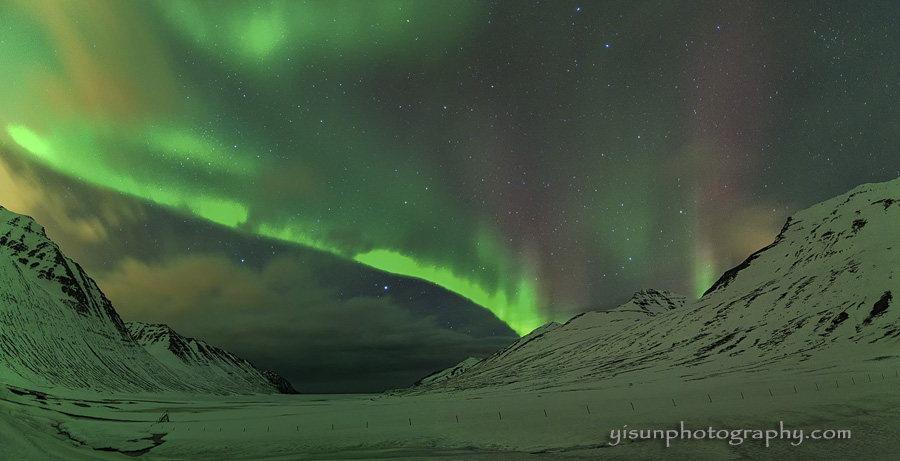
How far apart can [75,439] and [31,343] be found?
168936 mm

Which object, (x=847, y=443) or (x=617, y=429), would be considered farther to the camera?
(x=617, y=429)

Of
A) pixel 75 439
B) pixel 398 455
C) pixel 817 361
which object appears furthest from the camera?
pixel 817 361

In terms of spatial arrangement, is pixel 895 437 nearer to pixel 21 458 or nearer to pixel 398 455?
pixel 398 455

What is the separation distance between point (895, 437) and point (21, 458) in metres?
54.5

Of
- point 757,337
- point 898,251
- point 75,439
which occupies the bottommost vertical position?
point 75,439

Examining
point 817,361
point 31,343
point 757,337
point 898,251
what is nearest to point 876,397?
point 817,361

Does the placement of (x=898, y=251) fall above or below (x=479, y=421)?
above

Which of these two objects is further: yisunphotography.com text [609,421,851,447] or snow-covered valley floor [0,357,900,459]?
yisunphotography.com text [609,421,851,447]

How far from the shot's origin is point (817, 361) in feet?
367

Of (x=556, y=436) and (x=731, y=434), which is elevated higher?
(x=731, y=434)

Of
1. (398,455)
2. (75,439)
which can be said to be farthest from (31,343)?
(398,455)

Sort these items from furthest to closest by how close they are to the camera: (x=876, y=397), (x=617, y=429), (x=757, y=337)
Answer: (x=757, y=337) < (x=876, y=397) < (x=617, y=429)

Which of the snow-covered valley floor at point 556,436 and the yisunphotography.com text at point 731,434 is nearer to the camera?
the snow-covered valley floor at point 556,436

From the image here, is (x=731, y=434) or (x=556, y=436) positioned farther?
(x=556, y=436)
